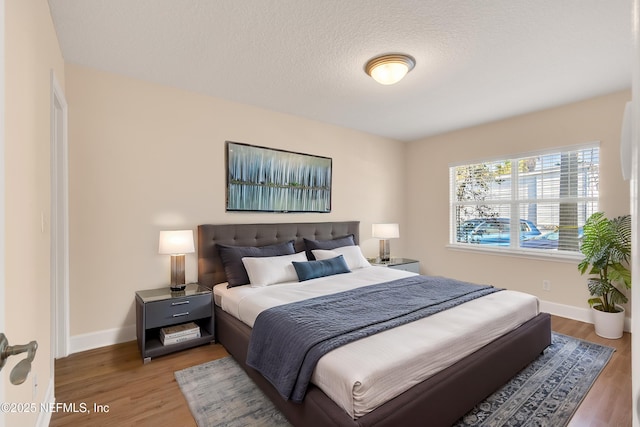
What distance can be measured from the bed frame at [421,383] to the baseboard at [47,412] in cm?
118

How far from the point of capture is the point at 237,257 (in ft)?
10.6

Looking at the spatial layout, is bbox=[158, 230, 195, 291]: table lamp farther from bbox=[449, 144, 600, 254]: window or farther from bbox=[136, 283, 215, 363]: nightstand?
bbox=[449, 144, 600, 254]: window

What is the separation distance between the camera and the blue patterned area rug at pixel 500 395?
1.88 metres

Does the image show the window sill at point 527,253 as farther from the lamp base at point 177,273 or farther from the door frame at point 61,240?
the door frame at point 61,240

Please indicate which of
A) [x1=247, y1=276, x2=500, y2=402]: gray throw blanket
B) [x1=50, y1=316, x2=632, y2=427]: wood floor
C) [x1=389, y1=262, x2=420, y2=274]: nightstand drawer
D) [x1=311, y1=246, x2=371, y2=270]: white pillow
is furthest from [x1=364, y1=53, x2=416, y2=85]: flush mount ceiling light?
[x1=50, y1=316, x2=632, y2=427]: wood floor

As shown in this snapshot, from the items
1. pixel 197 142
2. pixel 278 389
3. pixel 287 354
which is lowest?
pixel 278 389

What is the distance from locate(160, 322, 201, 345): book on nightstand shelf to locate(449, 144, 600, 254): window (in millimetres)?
3907

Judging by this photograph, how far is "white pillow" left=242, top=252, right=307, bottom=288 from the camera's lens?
10.1ft

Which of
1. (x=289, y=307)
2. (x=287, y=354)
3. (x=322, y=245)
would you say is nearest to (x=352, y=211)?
(x=322, y=245)

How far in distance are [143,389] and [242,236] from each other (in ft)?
5.60

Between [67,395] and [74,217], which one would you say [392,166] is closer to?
[74,217]

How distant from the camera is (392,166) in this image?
17.4 feet

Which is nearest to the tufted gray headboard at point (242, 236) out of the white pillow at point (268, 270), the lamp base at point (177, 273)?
the lamp base at point (177, 273)

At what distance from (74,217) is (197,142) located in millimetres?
1321
